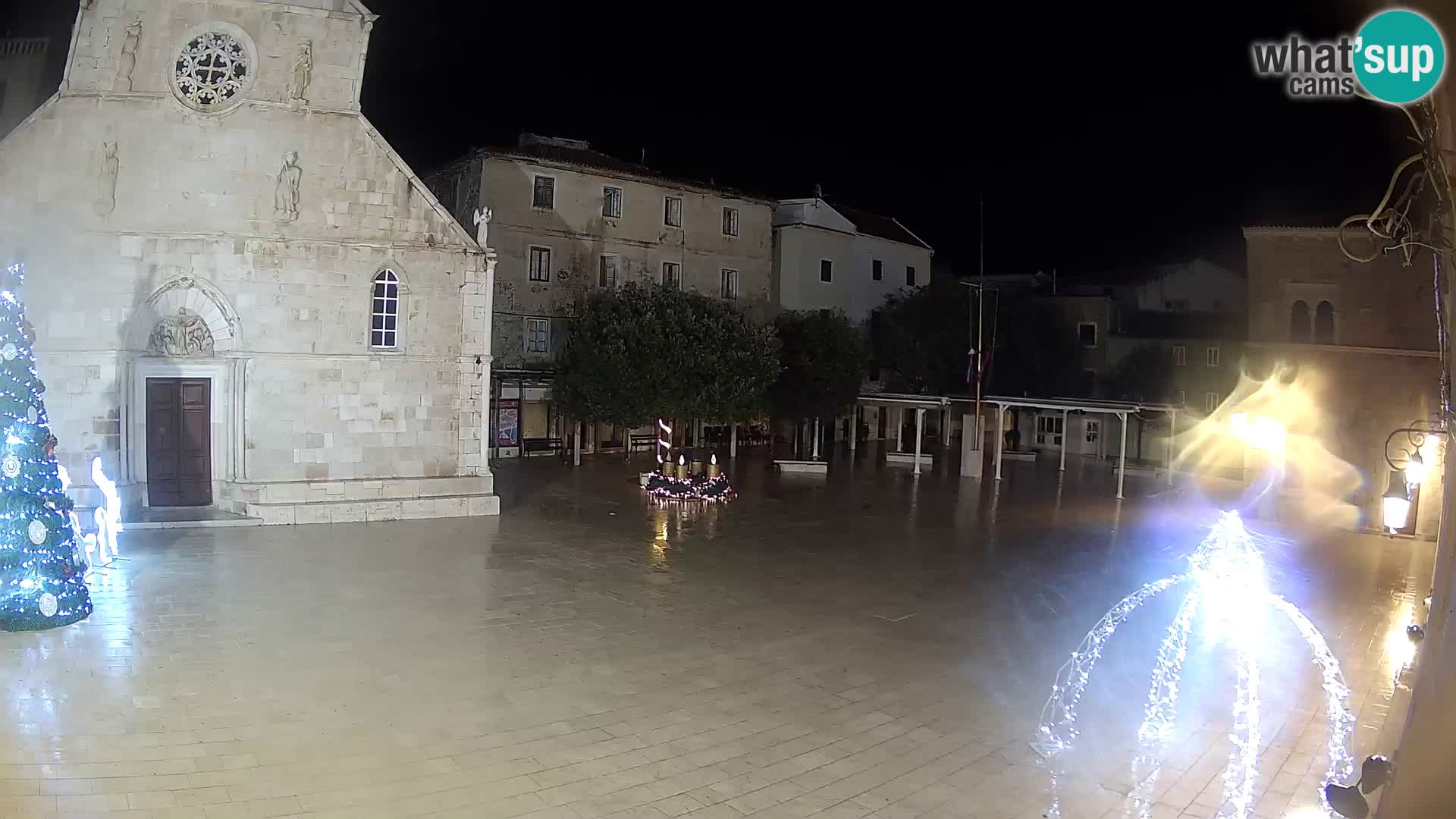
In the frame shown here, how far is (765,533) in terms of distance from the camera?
63.3 ft

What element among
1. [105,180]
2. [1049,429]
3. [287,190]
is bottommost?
[1049,429]

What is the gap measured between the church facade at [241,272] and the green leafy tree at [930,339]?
88.5 ft

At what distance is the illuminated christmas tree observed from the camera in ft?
34.6

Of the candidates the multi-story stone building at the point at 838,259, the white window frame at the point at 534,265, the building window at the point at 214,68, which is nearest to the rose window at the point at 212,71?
the building window at the point at 214,68

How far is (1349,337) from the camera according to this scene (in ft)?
82.2

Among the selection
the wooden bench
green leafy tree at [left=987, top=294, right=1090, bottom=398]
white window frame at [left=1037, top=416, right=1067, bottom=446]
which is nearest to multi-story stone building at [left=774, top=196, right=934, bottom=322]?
green leafy tree at [left=987, top=294, right=1090, bottom=398]

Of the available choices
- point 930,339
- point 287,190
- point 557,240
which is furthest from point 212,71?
point 930,339

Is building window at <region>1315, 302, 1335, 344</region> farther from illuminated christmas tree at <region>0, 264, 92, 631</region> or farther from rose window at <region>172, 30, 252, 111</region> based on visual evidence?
illuminated christmas tree at <region>0, 264, 92, 631</region>

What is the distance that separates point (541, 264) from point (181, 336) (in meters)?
17.0

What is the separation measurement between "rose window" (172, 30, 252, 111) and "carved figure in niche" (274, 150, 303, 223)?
148cm

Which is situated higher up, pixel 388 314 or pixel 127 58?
pixel 127 58

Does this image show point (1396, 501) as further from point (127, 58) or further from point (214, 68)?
point (127, 58)

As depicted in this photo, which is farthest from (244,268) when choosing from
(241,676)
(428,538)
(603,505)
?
(241,676)

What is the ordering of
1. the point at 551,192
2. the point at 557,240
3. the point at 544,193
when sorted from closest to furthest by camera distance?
the point at 544,193 → the point at 551,192 → the point at 557,240
